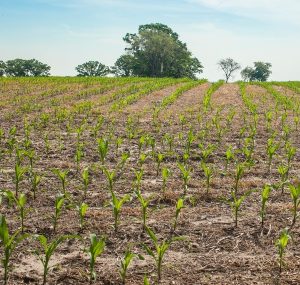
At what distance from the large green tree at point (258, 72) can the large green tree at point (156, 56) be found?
1504 inches

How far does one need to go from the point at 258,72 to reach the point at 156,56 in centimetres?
4731

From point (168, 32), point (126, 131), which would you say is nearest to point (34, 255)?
point (126, 131)

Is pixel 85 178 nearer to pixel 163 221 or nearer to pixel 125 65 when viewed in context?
pixel 163 221

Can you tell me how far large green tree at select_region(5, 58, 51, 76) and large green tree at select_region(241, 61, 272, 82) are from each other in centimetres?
5003

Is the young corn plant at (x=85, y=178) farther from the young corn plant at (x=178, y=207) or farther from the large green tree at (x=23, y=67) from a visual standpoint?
the large green tree at (x=23, y=67)

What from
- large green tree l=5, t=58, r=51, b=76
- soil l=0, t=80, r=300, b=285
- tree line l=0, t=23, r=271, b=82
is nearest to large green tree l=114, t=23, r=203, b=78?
tree line l=0, t=23, r=271, b=82

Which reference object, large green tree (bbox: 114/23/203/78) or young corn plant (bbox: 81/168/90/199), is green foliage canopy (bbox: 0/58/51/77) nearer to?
large green tree (bbox: 114/23/203/78)

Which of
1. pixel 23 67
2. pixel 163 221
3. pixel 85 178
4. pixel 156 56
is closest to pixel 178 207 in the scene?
pixel 163 221

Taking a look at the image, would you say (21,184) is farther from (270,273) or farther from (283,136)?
(283,136)

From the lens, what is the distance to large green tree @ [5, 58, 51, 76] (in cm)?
8300

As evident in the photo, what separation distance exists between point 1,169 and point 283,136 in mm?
6527

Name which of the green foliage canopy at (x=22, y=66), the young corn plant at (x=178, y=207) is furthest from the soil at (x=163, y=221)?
the green foliage canopy at (x=22, y=66)

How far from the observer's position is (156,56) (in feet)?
219

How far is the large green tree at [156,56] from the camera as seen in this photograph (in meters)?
65.9
